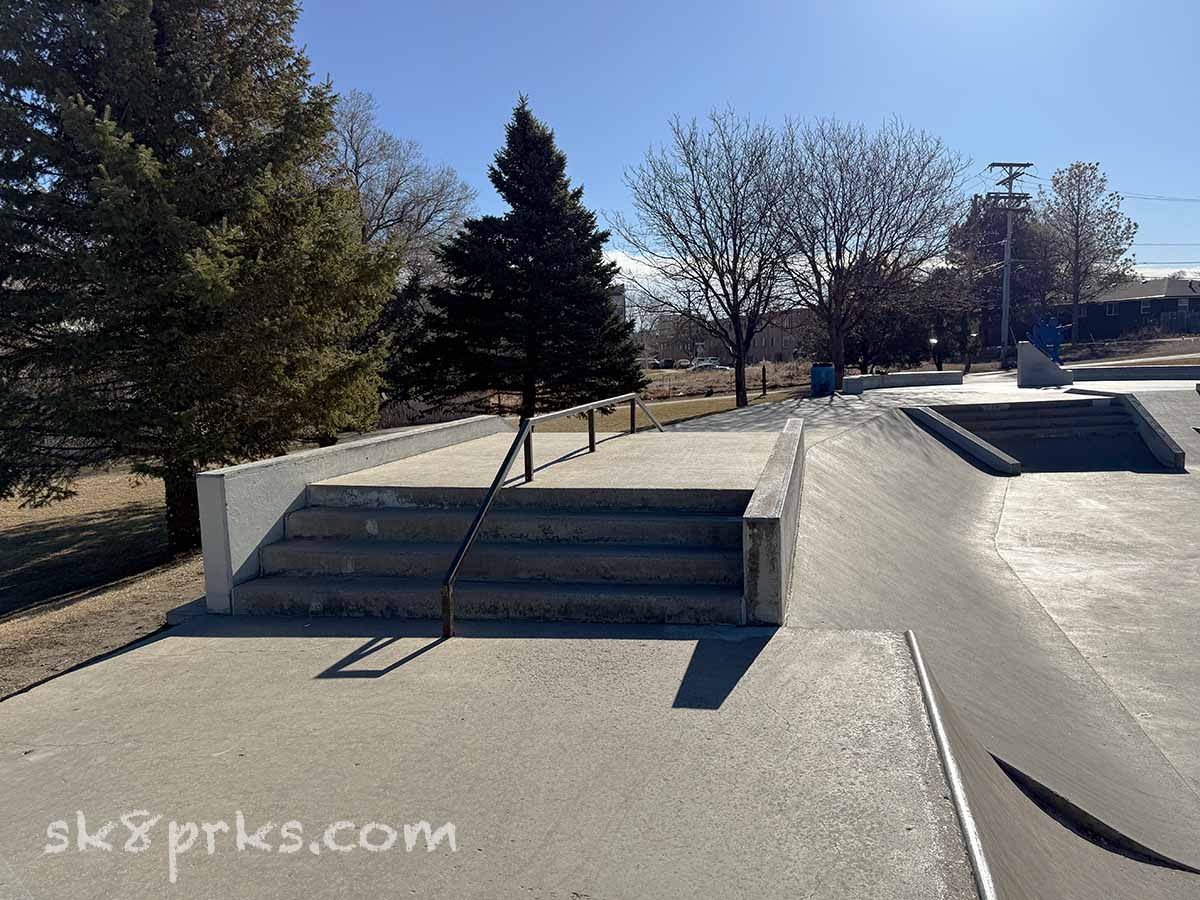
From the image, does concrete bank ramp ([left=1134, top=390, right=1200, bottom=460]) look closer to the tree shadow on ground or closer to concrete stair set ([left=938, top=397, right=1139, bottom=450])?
concrete stair set ([left=938, top=397, right=1139, bottom=450])

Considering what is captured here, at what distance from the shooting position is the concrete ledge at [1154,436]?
16.0m

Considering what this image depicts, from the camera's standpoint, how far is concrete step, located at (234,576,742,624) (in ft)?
16.6

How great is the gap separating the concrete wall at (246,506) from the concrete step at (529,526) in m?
0.24

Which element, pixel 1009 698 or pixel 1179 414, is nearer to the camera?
pixel 1009 698

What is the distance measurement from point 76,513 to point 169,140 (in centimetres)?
923

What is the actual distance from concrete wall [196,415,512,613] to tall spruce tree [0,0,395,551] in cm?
Answer: 465

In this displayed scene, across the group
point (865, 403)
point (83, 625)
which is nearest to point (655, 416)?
point (865, 403)

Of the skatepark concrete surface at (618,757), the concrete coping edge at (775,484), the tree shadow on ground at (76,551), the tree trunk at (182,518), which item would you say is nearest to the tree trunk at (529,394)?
the tree shadow on ground at (76,551)

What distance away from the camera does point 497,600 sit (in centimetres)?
526

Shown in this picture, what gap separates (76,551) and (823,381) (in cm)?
2207

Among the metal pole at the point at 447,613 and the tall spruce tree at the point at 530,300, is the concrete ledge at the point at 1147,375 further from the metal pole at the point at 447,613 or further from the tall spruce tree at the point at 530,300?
the metal pole at the point at 447,613

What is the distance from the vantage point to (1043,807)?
13.2 feet

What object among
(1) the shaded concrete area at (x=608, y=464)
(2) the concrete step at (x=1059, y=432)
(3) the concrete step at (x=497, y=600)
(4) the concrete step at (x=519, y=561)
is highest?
(1) the shaded concrete area at (x=608, y=464)

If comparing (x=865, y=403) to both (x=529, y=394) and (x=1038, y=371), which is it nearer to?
(x=1038, y=371)
